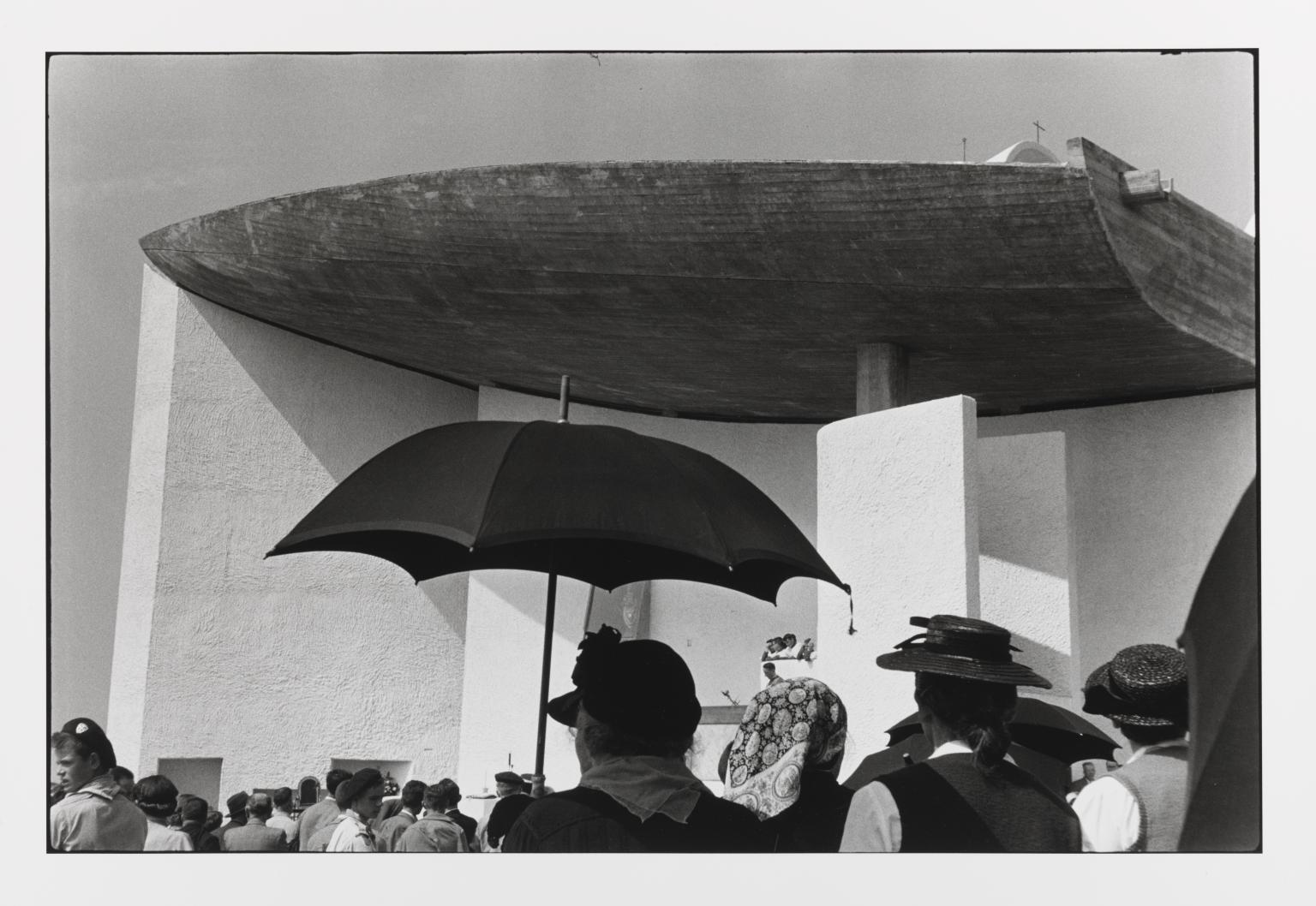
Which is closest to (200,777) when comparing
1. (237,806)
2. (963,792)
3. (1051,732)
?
(237,806)

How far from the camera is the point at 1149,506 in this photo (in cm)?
1197

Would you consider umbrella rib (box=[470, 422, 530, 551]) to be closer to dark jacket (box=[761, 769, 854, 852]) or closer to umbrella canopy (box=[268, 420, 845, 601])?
umbrella canopy (box=[268, 420, 845, 601])

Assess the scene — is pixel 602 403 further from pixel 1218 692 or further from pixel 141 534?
pixel 1218 692

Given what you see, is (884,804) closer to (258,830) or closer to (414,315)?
(258,830)

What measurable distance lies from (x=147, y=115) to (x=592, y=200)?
3205mm

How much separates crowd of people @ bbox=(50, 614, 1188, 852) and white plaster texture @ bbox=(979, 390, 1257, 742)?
7.77m

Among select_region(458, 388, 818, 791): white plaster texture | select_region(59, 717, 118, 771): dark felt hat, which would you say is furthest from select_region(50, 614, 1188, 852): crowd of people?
select_region(458, 388, 818, 791): white plaster texture

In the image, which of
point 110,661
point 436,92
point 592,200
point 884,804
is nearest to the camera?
point 884,804

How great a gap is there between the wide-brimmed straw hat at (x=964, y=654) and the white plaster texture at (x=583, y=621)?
912cm

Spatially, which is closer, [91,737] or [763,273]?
[91,737]

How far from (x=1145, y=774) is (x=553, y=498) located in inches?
72.4

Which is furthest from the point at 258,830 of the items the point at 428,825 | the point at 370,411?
the point at 370,411

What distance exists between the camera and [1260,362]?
6.52m

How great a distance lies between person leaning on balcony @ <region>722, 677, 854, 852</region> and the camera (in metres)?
3.88
